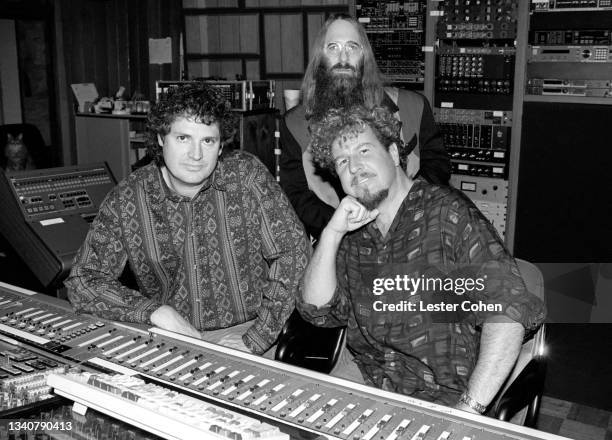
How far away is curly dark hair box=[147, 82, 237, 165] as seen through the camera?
6.23 ft

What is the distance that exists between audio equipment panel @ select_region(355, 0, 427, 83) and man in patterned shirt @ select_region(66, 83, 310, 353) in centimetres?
257

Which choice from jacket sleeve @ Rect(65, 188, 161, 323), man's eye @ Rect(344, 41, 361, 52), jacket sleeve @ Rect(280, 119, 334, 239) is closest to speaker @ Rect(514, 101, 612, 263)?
man's eye @ Rect(344, 41, 361, 52)

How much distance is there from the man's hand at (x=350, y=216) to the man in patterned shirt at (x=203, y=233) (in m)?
0.28

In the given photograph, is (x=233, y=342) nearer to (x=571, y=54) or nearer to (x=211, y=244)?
(x=211, y=244)

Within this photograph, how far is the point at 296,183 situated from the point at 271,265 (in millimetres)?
668

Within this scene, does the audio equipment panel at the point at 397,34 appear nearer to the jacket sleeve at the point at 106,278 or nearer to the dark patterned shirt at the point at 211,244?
the dark patterned shirt at the point at 211,244

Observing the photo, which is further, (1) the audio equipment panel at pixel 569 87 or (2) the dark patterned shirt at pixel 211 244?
(1) the audio equipment panel at pixel 569 87

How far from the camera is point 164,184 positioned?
2012 millimetres

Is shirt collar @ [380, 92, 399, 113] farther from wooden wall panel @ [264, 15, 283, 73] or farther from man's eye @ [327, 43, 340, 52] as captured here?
wooden wall panel @ [264, 15, 283, 73]

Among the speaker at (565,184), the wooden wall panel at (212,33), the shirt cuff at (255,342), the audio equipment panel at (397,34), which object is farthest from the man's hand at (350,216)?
the wooden wall panel at (212,33)

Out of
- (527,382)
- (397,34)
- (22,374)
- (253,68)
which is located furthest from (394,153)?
(253,68)

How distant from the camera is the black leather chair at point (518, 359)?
1468 millimetres

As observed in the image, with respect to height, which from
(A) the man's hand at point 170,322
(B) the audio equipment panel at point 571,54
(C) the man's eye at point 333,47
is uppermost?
(B) the audio equipment panel at point 571,54

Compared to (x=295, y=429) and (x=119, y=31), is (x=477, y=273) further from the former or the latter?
(x=119, y=31)
